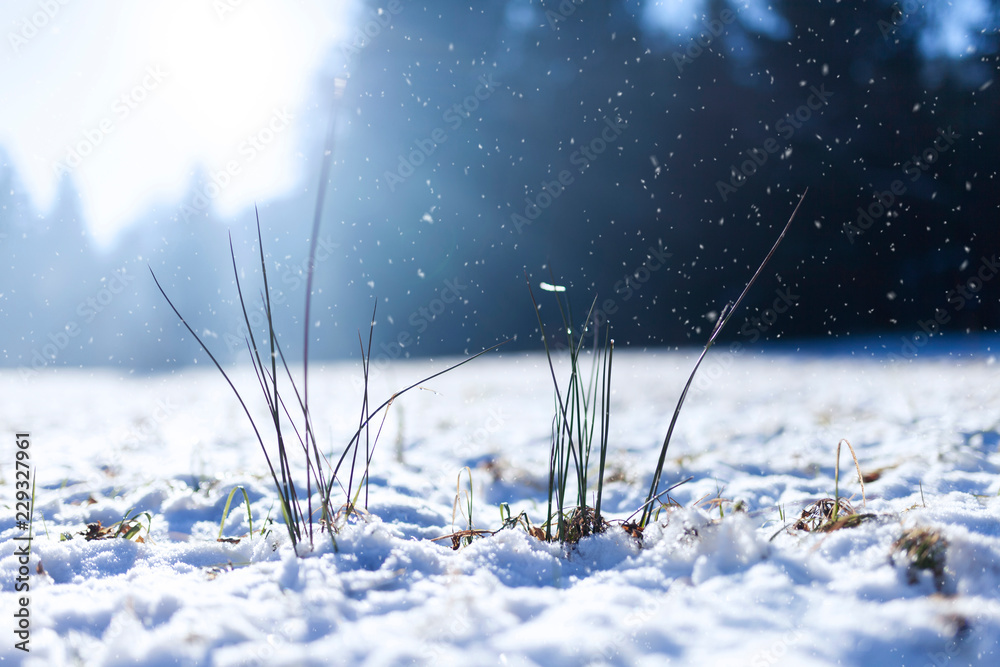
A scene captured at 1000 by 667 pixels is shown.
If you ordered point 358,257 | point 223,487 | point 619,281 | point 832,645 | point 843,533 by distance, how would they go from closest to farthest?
point 832,645, point 843,533, point 223,487, point 619,281, point 358,257

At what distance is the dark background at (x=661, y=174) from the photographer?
7086mm

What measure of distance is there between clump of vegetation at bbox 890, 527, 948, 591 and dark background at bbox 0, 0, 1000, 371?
464 cm

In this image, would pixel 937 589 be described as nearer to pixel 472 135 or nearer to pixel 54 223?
pixel 472 135

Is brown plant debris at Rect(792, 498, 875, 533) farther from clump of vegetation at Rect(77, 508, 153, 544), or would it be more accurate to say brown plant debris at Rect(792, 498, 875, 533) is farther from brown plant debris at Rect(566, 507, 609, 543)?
clump of vegetation at Rect(77, 508, 153, 544)

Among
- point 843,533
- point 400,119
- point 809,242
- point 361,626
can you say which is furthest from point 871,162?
point 361,626

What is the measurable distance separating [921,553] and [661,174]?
317 inches

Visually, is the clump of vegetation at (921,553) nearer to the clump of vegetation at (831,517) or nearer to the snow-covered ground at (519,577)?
the snow-covered ground at (519,577)

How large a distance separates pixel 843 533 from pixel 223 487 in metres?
1.49

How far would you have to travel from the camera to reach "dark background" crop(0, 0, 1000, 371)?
7.09 meters

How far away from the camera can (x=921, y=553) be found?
826mm

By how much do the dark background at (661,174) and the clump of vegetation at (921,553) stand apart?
4642 millimetres

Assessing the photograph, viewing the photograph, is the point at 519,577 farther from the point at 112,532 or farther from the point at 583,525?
the point at 112,532

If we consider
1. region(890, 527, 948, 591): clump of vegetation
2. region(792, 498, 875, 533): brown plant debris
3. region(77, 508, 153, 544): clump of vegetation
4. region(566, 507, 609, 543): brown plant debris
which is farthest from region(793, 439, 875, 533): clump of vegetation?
region(77, 508, 153, 544): clump of vegetation

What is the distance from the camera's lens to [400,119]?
31.8ft
